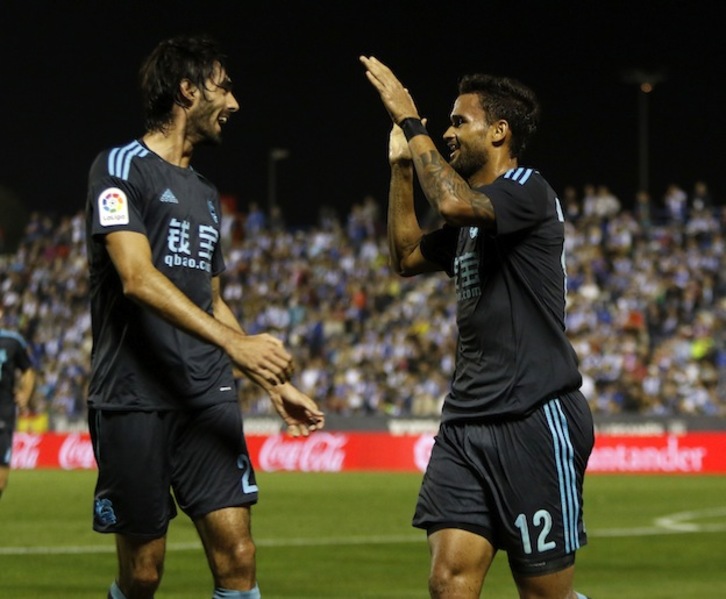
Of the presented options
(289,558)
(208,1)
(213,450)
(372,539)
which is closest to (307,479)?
(372,539)

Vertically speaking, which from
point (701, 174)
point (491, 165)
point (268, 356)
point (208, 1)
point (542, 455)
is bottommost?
point (542, 455)

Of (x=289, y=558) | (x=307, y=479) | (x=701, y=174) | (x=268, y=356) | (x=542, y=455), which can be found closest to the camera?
(x=268, y=356)

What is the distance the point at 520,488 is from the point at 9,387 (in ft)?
35.8

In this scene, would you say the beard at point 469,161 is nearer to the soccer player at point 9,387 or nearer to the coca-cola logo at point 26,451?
the soccer player at point 9,387

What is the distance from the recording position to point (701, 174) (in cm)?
5656

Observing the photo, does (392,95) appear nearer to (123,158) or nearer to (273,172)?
(123,158)

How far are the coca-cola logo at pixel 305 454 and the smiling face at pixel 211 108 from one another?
76.2 feet

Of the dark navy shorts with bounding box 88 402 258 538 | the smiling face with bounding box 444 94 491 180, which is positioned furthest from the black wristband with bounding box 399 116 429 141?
the dark navy shorts with bounding box 88 402 258 538

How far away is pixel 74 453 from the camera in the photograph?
31500mm

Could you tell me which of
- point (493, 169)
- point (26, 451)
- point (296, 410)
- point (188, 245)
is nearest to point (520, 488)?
→ point (296, 410)

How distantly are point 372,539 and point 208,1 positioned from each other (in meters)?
43.2

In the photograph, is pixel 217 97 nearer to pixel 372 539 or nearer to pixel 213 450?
pixel 213 450

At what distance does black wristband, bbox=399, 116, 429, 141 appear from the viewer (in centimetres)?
652

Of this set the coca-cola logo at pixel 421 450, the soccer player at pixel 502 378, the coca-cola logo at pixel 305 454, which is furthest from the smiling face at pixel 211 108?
the coca-cola logo at pixel 305 454
